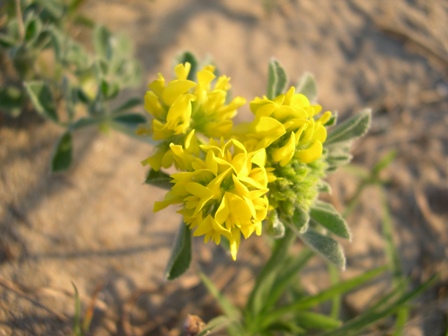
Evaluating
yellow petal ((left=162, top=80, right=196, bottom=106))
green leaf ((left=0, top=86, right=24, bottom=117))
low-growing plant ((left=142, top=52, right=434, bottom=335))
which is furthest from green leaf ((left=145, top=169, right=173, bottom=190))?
green leaf ((left=0, top=86, right=24, bottom=117))

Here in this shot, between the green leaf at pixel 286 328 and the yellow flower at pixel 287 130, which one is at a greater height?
the yellow flower at pixel 287 130

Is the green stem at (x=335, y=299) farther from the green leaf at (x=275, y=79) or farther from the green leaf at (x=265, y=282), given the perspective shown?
the green leaf at (x=275, y=79)

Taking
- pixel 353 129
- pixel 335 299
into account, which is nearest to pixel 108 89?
pixel 353 129

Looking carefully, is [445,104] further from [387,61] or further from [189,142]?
[189,142]

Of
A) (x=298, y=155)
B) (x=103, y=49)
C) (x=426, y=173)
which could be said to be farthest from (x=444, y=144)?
(x=103, y=49)

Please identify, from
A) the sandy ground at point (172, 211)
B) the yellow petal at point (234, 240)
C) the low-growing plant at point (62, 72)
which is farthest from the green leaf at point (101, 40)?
the yellow petal at point (234, 240)

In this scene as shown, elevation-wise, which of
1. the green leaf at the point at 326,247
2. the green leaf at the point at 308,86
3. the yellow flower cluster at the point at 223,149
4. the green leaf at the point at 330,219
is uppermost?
the green leaf at the point at 308,86

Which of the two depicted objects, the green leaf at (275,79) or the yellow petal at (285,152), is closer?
the yellow petal at (285,152)
